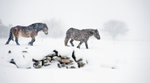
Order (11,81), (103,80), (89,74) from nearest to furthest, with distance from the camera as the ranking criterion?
(11,81) → (103,80) → (89,74)

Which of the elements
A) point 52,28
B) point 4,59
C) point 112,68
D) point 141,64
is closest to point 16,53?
point 4,59

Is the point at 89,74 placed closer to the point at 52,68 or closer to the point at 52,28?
the point at 52,68

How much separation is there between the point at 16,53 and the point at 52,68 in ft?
8.67

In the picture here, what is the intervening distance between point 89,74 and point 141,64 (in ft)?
17.6

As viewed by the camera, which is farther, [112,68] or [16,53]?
[112,68]

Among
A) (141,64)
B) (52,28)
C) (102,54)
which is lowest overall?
(141,64)

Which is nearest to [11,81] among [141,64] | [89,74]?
[89,74]

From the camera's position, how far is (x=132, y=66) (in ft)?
39.9

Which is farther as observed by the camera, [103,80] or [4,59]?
[4,59]

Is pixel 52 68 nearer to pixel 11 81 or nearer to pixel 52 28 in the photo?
pixel 11 81

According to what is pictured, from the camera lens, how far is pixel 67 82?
832 cm

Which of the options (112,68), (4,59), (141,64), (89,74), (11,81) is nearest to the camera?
(11,81)

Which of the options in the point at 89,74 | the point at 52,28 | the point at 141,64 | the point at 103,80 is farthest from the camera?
the point at 52,28

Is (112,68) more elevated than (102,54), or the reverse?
(102,54)
